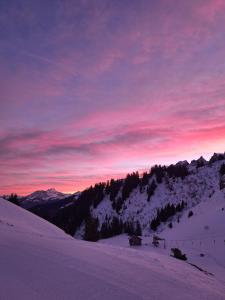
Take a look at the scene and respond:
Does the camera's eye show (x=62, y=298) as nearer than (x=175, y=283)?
Yes

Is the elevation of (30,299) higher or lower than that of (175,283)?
higher

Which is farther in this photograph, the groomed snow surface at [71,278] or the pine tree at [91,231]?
the pine tree at [91,231]

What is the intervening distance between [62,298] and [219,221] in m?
74.1

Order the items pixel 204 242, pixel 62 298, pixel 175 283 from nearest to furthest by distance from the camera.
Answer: pixel 62 298
pixel 175 283
pixel 204 242

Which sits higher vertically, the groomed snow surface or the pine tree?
the groomed snow surface

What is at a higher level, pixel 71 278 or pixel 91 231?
pixel 71 278

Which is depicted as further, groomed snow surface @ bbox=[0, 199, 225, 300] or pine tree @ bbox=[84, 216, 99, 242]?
pine tree @ bbox=[84, 216, 99, 242]

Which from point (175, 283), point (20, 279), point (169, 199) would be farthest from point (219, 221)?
point (169, 199)

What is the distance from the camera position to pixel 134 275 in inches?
375

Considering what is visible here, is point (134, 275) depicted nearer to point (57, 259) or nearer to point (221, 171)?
point (57, 259)

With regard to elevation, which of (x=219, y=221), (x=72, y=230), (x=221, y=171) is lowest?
(x=72, y=230)

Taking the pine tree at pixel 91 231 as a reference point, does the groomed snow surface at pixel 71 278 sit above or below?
above

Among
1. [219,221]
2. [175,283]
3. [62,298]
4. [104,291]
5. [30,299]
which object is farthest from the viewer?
[219,221]

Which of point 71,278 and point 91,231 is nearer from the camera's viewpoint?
point 71,278
